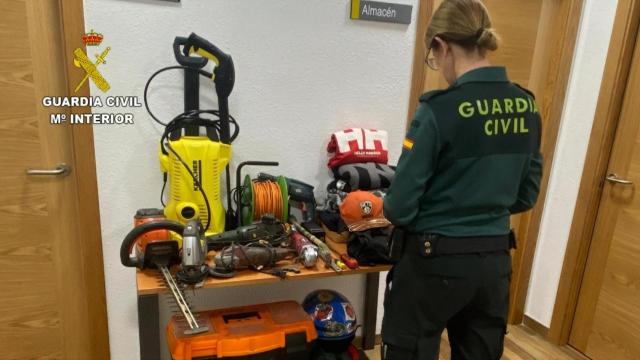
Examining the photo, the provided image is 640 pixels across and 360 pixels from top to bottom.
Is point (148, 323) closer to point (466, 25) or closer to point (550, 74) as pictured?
point (466, 25)

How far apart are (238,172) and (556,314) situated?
6.54 ft

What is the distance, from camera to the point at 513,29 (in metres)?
2.29

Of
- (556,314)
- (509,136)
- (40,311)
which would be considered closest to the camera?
(509,136)

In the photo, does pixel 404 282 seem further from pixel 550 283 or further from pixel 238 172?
pixel 550 283

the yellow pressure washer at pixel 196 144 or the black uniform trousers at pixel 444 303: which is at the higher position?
the yellow pressure washer at pixel 196 144

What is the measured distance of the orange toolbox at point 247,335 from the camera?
146 cm

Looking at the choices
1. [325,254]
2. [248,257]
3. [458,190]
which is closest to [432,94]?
[458,190]

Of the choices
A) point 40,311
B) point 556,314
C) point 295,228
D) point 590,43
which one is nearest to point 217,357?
point 295,228

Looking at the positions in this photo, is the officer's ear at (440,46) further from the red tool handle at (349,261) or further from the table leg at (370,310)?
the table leg at (370,310)

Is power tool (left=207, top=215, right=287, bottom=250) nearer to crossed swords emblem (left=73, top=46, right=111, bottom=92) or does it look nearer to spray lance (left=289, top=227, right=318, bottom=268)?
spray lance (left=289, top=227, right=318, bottom=268)

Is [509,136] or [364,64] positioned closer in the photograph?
[509,136]

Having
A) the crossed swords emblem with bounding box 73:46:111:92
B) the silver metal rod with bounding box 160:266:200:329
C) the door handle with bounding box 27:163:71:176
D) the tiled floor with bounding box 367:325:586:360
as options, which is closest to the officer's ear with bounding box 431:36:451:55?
the silver metal rod with bounding box 160:266:200:329

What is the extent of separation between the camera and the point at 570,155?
7.73 feet

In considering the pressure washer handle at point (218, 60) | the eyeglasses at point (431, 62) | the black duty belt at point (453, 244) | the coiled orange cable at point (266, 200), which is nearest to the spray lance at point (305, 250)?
the coiled orange cable at point (266, 200)
